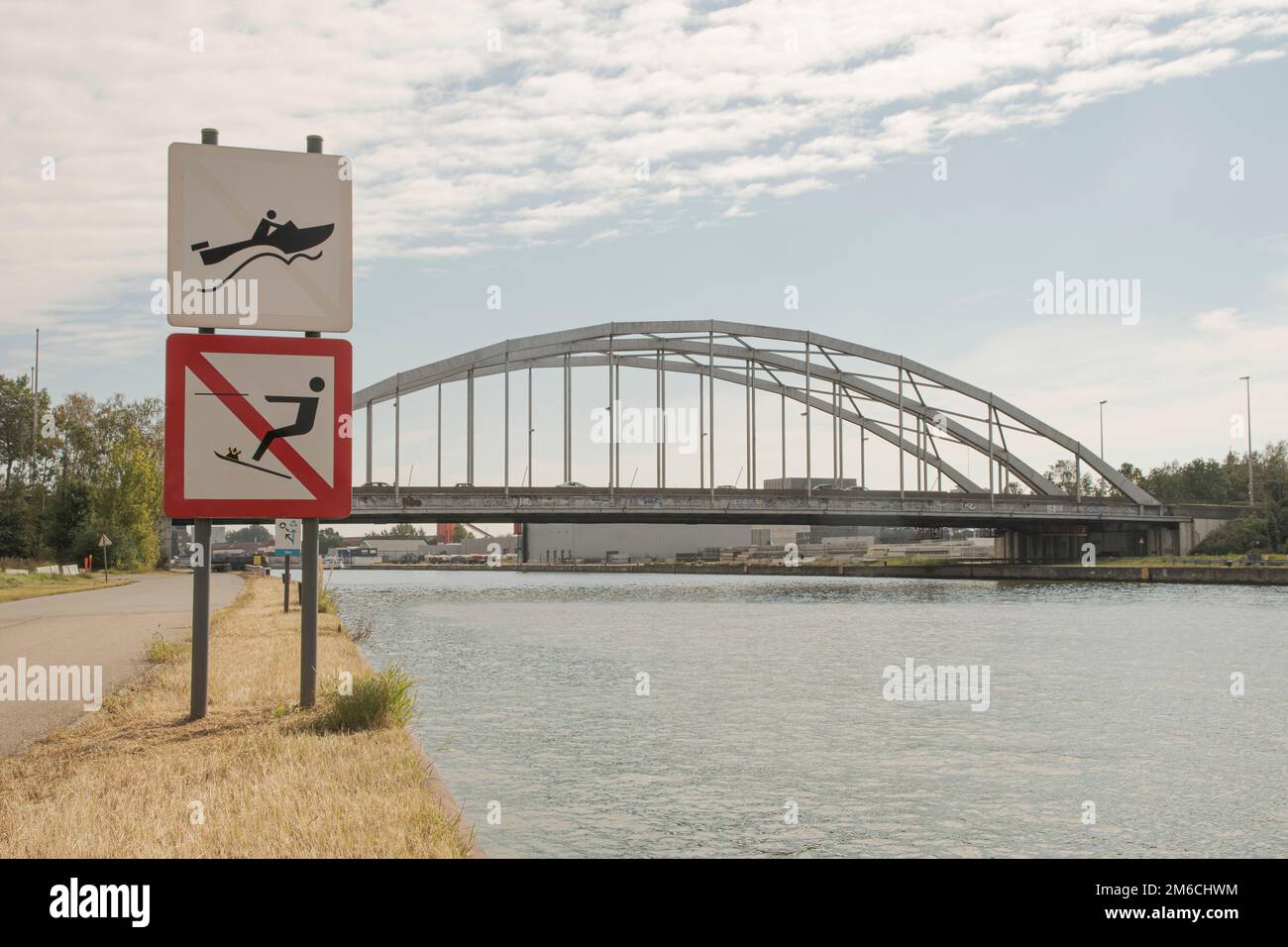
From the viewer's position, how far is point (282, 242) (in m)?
12.3

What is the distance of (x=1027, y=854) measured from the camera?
9492 mm

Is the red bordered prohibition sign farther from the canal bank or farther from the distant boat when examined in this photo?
the canal bank

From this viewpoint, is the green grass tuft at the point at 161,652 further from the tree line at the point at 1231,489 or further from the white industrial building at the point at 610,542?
the white industrial building at the point at 610,542

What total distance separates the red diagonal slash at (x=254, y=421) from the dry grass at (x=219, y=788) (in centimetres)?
259

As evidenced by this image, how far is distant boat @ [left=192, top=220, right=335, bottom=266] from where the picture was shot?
475 inches

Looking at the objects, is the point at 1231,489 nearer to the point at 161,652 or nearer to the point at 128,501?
the point at 128,501

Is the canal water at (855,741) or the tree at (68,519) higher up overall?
the tree at (68,519)

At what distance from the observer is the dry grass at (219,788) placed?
7121 mm

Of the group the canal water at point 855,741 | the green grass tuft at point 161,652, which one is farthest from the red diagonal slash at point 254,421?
the green grass tuft at point 161,652

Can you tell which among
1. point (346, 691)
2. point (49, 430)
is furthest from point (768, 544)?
point (346, 691)

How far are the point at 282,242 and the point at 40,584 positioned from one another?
47840 mm
